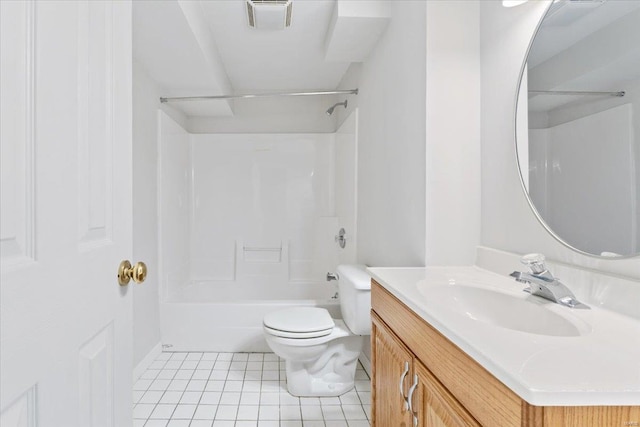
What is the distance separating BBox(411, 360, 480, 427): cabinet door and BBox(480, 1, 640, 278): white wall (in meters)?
0.60

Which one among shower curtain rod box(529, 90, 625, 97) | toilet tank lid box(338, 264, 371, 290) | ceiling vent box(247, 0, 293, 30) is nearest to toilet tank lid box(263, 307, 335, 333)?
toilet tank lid box(338, 264, 371, 290)

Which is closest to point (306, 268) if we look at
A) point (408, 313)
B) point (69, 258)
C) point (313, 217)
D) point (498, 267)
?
point (313, 217)

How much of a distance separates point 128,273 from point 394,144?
1430mm

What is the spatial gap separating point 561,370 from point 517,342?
0.11 meters

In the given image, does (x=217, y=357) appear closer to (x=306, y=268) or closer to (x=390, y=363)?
(x=306, y=268)

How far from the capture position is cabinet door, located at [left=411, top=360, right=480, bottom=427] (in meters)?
0.70

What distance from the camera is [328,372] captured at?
2123 millimetres

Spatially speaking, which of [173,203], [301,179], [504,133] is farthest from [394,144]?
[173,203]

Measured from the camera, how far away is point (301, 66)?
10.3ft

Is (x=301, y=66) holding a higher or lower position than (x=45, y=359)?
higher

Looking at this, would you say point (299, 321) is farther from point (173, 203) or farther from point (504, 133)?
point (173, 203)

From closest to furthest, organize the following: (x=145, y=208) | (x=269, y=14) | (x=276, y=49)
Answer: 1. (x=269, y=14)
2. (x=145, y=208)
3. (x=276, y=49)

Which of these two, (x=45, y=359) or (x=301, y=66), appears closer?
(x=45, y=359)

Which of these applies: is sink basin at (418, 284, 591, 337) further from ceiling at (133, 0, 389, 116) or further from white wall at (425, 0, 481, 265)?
ceiling at (133, 0, 389, 116)
